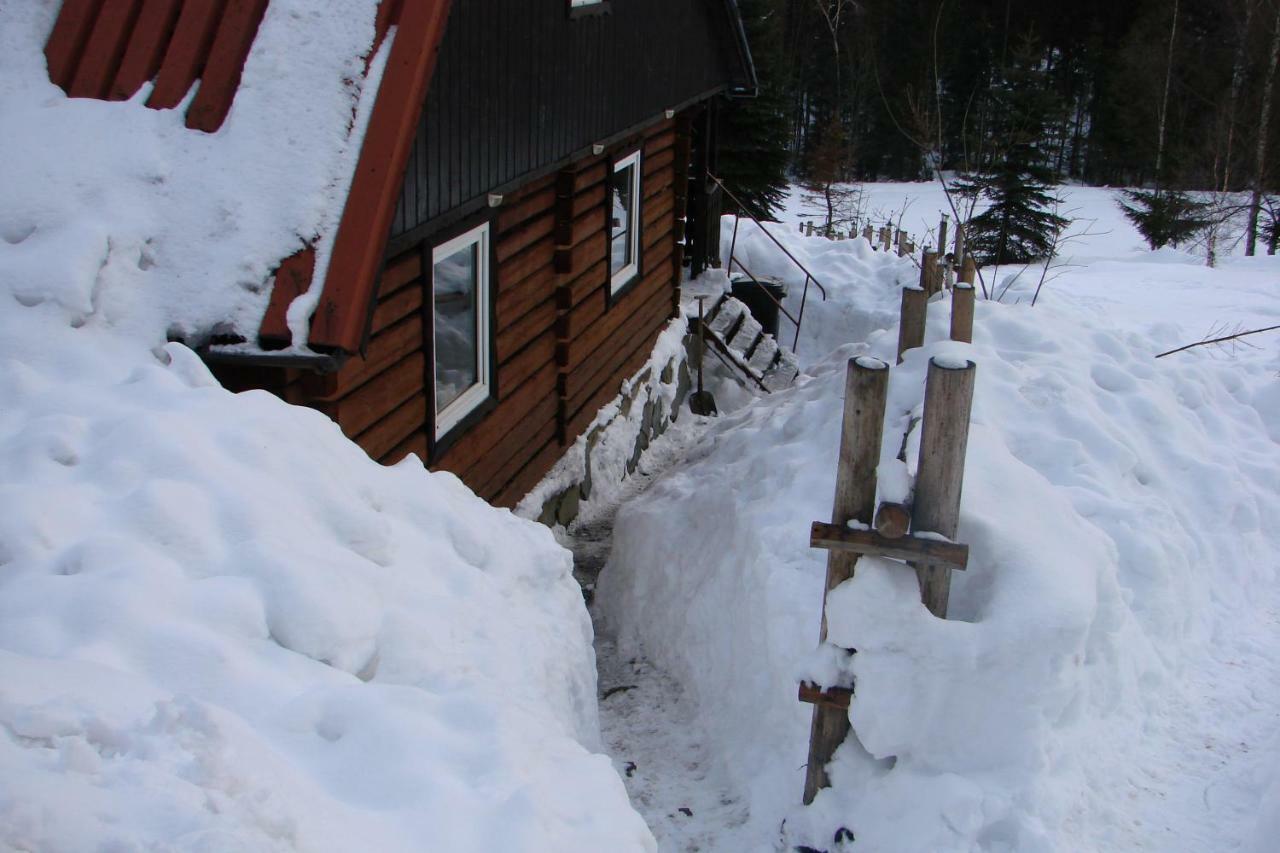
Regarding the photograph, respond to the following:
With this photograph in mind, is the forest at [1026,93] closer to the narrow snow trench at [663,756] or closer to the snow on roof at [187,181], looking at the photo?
the narrow snow trench at [663,756]

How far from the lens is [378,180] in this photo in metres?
4.50

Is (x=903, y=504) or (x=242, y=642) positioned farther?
(x=903, y=504)

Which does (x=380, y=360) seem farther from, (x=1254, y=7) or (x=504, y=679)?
(x=1254, y=7)

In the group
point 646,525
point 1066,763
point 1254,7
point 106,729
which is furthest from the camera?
point 1254,7

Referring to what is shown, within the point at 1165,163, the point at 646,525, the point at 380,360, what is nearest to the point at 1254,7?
the point at 1165,163

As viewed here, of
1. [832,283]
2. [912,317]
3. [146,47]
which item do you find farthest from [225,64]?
[832,283]

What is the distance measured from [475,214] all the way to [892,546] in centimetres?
316

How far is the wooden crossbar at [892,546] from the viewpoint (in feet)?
15.0

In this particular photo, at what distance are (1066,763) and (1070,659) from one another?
447 millimetres

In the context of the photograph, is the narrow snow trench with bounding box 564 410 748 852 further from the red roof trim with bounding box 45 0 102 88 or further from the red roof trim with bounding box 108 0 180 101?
the red roof trim with bounding box 45 0 102 88

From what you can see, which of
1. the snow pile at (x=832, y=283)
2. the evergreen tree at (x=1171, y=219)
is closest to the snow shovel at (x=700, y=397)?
the snow pile at (x=832, y=283)

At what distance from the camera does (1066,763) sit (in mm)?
4914

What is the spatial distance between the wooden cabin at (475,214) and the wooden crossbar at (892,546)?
2.06 metres

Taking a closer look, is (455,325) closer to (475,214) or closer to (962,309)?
(475,214)
